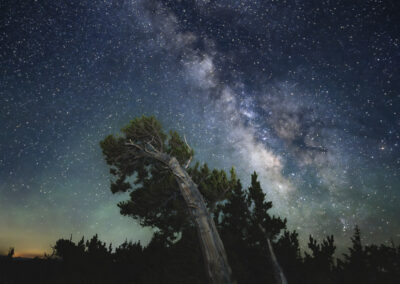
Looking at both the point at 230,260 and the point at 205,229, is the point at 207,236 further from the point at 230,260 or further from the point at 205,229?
the point at 230,260

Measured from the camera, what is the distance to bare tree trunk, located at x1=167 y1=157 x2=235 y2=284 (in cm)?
797

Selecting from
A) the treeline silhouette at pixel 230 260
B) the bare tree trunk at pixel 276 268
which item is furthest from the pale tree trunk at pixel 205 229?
the bare tree trunk at pixel 276 268

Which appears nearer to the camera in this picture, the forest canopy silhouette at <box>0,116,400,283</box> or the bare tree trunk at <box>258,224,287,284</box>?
the forest canopy silhouette at <box>0,116,400,283</box>

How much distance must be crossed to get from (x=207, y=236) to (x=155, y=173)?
6.00m

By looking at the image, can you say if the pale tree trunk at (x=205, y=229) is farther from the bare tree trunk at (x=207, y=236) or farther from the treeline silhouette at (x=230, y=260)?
the treeline silhouette at (x=230, y=260)

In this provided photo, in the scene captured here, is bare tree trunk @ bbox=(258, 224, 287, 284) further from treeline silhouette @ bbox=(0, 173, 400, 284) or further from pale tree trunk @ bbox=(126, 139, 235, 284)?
pale tree trunk @ bbox=(126, 139, 235, 284)

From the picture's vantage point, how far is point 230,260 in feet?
35.8

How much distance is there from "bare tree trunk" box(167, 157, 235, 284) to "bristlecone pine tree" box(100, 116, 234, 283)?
2.0 inches

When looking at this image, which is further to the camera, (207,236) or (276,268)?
(276,268)

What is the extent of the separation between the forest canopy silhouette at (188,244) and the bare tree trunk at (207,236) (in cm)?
4

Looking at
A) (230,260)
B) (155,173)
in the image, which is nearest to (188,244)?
(230,260)

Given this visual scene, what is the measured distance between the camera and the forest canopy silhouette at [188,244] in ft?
29.0

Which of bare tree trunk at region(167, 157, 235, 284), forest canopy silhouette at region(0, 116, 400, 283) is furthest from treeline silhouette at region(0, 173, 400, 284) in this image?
bare tree trunk at region(167, 157, 235, 284)

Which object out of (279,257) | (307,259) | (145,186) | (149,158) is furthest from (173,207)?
(307,259)
